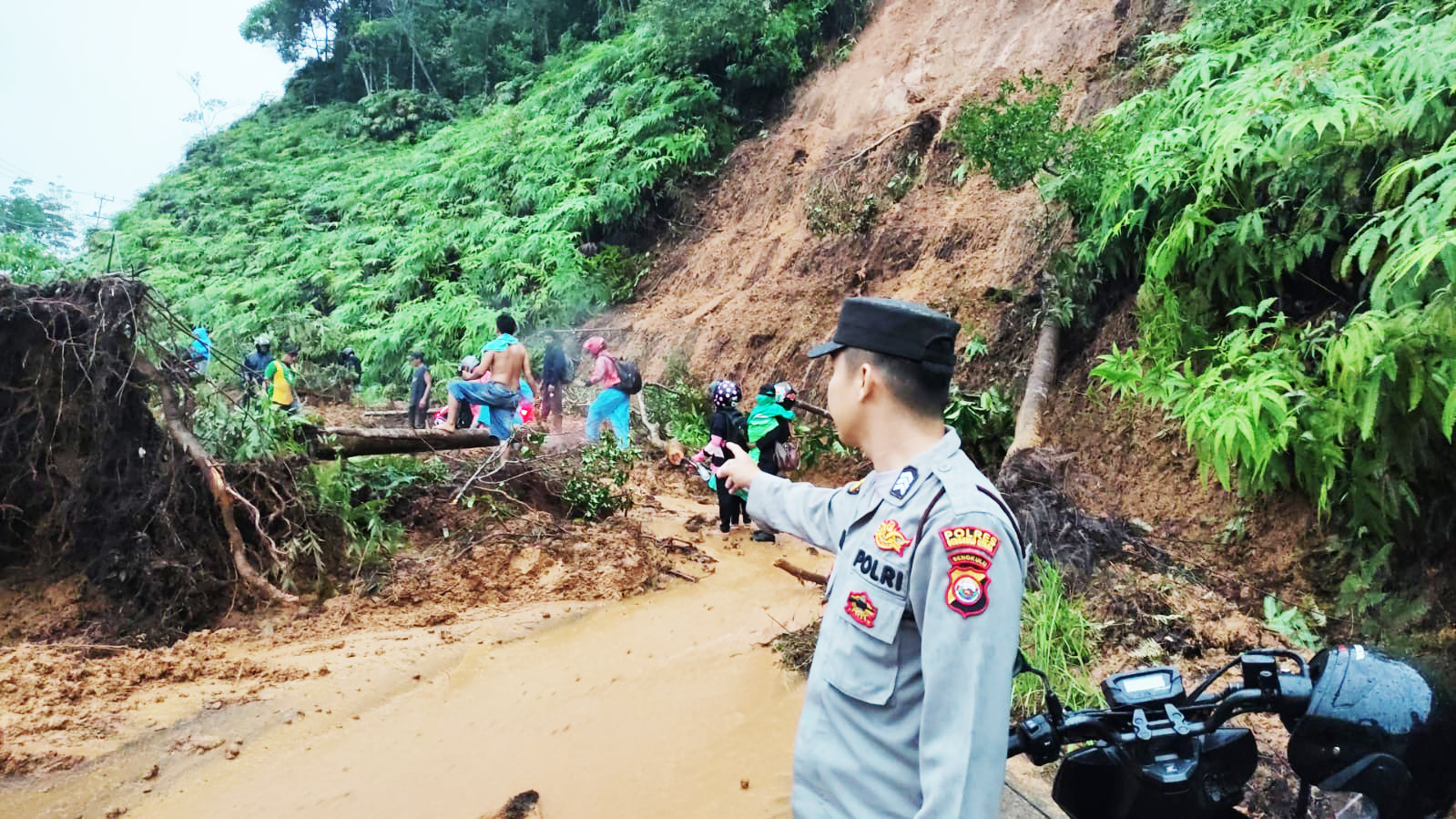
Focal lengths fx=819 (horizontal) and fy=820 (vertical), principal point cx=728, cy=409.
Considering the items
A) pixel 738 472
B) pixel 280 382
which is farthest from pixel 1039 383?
pixel 280 382

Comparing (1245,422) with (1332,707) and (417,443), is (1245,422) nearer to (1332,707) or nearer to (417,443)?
(1332,707)

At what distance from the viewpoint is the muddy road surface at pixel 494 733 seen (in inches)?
137

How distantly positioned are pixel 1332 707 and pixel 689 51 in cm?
1492

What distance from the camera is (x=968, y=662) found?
1.38 metres

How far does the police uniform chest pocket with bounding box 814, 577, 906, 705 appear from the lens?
1.55 meters

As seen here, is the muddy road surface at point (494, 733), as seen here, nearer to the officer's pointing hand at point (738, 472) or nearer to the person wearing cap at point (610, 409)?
the officer's pointing hand at point (738, 472)

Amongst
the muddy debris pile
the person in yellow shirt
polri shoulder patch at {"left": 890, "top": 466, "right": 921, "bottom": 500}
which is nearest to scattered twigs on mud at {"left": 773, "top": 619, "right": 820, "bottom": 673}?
polri shoulder patch at {"left": 890, "top": 466, "right": 921, "bottom": 500}

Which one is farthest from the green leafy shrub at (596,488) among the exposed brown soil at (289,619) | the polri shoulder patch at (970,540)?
the polri shoulder patch at (970,540)

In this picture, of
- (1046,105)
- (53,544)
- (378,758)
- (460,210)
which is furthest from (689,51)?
(378,758)

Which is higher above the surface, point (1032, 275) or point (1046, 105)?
point (1046, 105)

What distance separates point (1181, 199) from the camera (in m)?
5.86

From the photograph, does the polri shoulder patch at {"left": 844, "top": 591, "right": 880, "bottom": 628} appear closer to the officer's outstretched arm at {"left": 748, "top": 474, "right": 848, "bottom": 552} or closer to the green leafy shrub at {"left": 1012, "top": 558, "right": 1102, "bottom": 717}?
the officer's outstretched arm at {"left": 748, "top": 474, "right": 848, "bottom": 552}

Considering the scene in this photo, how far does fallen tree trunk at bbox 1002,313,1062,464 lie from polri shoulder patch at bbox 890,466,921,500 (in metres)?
5.21

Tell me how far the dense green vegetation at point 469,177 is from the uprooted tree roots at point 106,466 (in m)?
8.08
